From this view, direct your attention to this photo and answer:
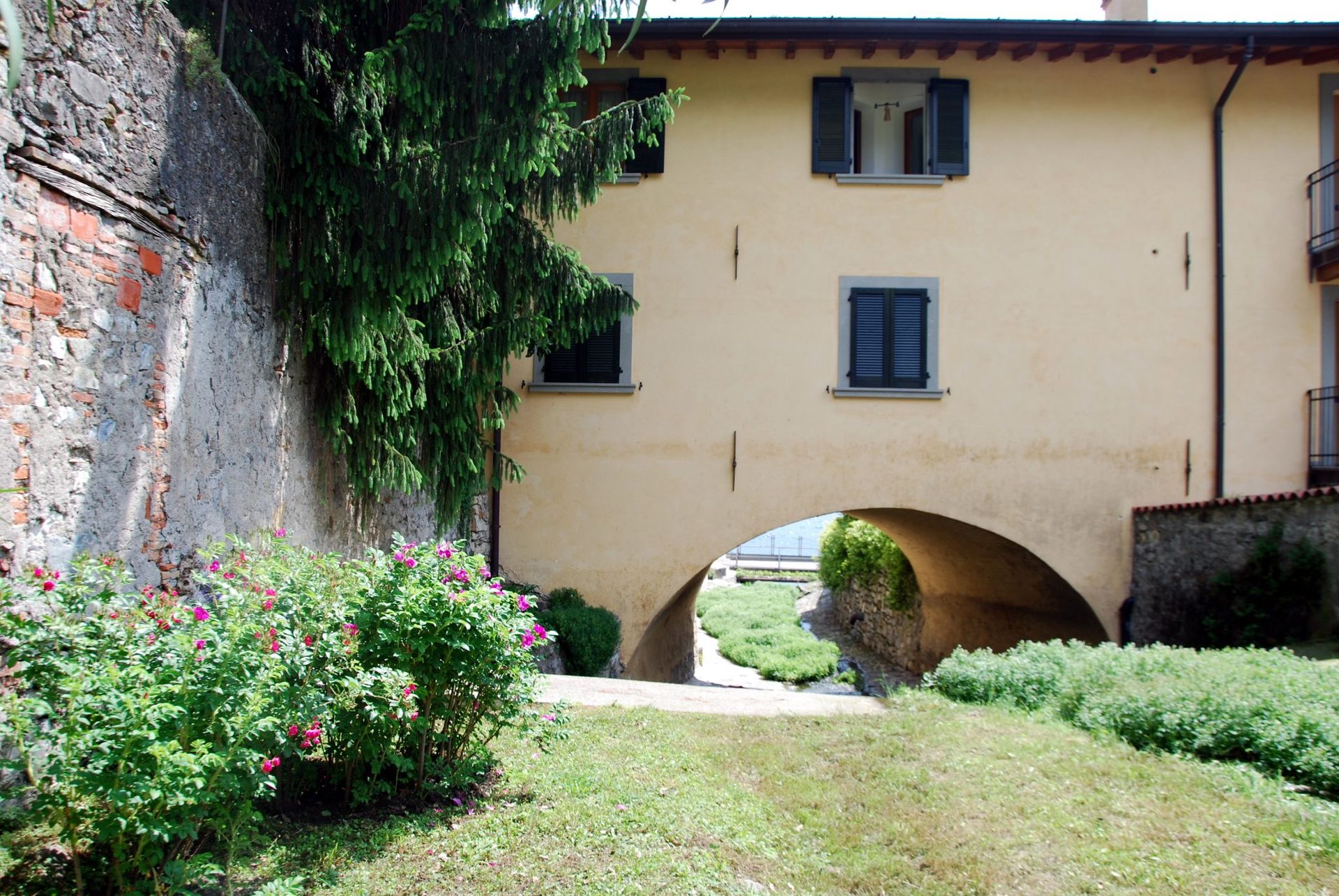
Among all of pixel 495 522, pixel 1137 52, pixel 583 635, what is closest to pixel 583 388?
pixel 495 522

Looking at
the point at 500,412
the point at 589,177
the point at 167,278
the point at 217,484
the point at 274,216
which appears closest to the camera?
the point at 167,278

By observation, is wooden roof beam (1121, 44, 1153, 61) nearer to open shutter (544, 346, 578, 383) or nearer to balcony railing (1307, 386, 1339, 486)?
balcony railing (1307, 386, 1339, 486)

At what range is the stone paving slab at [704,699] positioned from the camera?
21.8ft

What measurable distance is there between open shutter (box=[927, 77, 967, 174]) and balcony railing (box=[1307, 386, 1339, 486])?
4.71 meters

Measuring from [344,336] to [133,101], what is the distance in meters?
1.83

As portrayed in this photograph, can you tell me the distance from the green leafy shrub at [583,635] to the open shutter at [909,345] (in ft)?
13.6

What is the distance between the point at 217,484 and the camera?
199 inches

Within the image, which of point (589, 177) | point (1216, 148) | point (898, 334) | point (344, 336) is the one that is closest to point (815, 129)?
point (898, 334)

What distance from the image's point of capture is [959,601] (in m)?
13.1

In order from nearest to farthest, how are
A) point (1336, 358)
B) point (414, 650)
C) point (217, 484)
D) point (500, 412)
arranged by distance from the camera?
point (414, 650) < point (217, 484) < point (500, 412) < point (1336, 358)

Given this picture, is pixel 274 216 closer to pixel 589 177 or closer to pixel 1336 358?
pixel 589 177

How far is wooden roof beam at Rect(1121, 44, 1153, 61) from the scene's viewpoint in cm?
979

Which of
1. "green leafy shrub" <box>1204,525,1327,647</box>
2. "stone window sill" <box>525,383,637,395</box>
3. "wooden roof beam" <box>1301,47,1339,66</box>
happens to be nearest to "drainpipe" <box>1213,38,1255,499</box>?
"wooden roof beam" <box>1301,47,1339,66</box>

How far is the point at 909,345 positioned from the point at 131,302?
25.5 feet
